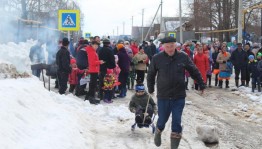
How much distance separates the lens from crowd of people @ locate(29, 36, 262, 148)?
22.3 ft

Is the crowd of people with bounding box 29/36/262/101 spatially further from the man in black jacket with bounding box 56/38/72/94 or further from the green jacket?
the green jacket

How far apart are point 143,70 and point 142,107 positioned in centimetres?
681

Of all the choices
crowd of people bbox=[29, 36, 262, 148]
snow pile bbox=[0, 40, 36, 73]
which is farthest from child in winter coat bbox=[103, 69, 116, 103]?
snow pile bbox=[0, 40, 36, 73]

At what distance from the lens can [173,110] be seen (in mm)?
6844

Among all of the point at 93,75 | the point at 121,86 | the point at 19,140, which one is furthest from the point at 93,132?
the point at 121,86

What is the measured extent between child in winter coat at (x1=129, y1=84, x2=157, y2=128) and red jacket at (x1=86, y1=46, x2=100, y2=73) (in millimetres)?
3373

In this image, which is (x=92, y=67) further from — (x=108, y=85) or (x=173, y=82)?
(x=173, y=82)

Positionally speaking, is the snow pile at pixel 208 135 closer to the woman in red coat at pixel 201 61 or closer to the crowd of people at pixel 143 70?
the crowd of people at pixel 143 70

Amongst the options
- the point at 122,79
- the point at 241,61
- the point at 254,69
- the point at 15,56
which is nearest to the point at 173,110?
the point at 122,79

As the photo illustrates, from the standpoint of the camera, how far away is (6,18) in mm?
19594

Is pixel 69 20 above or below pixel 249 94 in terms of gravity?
above

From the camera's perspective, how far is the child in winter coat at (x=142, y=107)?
8.24 m

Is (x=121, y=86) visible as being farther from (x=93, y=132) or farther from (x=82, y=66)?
(x=93, y=132)

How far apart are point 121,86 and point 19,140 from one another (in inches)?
325
